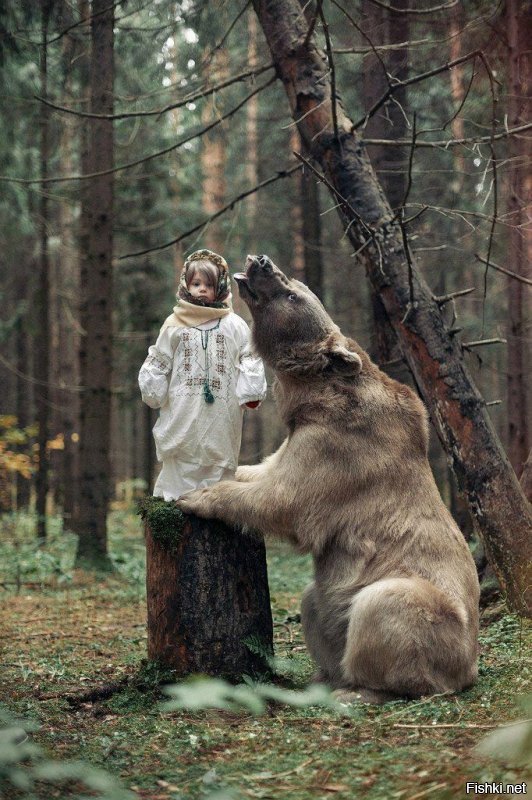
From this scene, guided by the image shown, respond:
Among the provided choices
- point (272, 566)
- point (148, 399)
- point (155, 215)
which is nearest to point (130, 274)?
point (155, 215)

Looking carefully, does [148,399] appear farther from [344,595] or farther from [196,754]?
[196,754]

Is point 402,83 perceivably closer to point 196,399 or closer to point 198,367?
point 198,367

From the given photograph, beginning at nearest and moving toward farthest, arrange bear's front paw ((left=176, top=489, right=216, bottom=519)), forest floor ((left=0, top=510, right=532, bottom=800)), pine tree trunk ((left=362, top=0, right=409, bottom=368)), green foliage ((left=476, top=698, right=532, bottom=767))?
green foliage ((left=476, top=698, right=532, bottom=767))
forest floor ((left=0, top=510, right=532, bottom=800))
bear's front paw ((left=176, top=489, right=216, bottom=519))
pine tree trunk ((left=362, top=0, right=409, bottom=368))

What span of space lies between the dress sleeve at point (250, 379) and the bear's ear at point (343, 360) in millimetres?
496

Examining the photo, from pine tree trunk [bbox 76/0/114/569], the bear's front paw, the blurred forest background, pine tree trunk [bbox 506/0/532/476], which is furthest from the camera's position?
pine tree trunk [bbox 76/0/114/569]

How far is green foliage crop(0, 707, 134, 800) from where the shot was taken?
8.92 ft

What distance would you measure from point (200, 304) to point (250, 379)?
25.2 inches

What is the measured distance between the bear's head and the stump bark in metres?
1.27

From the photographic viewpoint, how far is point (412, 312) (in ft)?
24.0

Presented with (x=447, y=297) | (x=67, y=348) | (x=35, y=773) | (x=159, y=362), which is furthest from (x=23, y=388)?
(x=35, y=773)

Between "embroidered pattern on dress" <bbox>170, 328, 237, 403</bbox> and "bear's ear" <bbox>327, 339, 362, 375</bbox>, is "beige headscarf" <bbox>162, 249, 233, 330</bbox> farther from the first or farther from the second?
"bear's ear" <bbox>327, 339, 362, 375</bbox>

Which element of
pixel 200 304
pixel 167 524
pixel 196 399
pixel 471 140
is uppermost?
pixel 471 140

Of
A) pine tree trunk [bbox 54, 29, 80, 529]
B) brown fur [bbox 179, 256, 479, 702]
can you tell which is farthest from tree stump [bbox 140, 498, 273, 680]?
pine tree trunk [bbox 54, 29, 80, 529]

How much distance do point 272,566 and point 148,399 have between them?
903 centimetres
